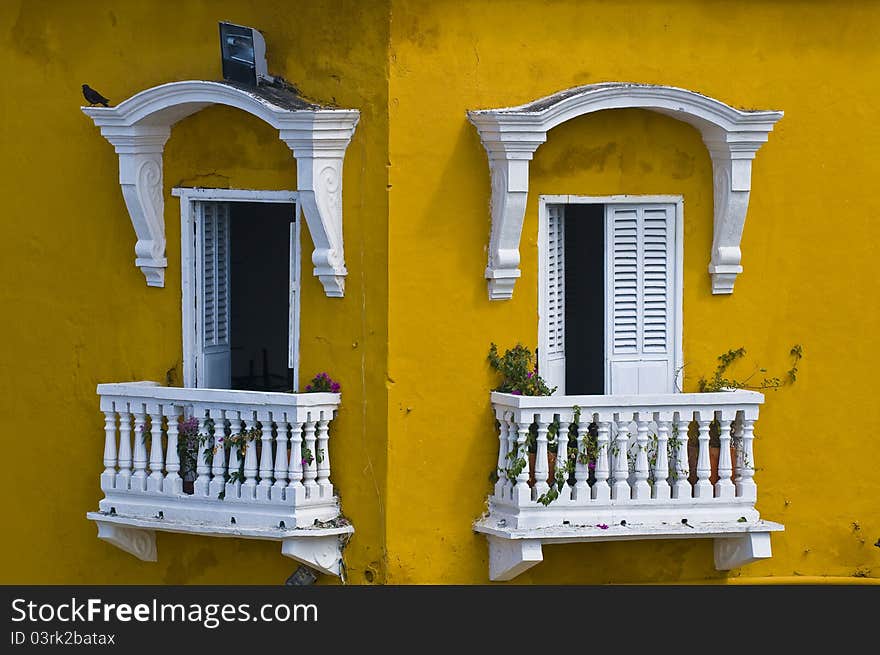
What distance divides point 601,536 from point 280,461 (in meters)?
2.23

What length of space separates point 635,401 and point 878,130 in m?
2.73

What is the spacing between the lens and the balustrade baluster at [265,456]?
16.5 meters

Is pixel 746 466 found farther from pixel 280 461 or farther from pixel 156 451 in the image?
pixel 156 451

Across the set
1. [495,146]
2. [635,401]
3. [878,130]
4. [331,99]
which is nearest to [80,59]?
[331,99]

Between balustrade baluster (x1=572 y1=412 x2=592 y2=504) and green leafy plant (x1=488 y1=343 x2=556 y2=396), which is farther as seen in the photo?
green leafy plant (x1=488 y1=343 x2=556 y2=396)

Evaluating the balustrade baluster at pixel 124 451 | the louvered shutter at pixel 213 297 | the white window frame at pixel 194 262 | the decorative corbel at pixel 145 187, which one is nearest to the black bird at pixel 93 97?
the decorative corbel at pixel 145 187

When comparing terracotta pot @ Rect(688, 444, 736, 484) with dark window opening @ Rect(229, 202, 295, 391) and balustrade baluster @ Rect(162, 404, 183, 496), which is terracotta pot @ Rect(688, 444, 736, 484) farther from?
balustrade baluster @ Rect(162, 404, 183, 496)

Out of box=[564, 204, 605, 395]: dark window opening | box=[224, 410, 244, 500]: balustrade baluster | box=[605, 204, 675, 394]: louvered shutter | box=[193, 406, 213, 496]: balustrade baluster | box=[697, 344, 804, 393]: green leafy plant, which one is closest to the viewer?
box=[224, 410, 244, 500]: balustrade baluster

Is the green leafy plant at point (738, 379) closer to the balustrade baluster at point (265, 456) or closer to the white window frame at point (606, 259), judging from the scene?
the white window frame at point (606, 259)

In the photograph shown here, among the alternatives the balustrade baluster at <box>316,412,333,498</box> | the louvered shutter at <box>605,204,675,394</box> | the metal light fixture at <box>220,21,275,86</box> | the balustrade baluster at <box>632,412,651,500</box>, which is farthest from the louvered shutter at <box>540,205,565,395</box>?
the metal light fixture at <box>220,21,275,86</box>

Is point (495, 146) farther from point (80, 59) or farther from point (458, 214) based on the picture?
point (80, 59)

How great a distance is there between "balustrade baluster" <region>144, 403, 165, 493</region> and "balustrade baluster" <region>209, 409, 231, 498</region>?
43cm

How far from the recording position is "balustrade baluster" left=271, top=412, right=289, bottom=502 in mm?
16484

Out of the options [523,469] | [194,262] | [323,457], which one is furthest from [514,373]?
[194,262]
